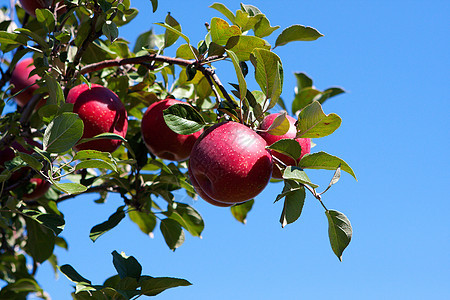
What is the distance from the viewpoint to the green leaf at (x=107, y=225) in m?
1.70

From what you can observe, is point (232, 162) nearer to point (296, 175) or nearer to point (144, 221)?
point (296, 175)

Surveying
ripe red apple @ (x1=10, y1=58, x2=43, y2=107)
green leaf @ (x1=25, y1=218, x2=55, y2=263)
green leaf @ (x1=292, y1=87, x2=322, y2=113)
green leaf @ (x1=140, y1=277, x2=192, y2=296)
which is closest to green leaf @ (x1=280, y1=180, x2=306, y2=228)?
green leaf @ (x1=140, y1=277, x2=192, y2=296)

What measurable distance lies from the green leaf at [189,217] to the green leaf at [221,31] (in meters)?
0.80

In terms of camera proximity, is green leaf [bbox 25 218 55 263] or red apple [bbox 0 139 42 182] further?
green leaf [bbox 25 218 55 263]

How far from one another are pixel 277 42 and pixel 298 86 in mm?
600

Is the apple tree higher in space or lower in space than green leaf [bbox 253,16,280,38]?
lower

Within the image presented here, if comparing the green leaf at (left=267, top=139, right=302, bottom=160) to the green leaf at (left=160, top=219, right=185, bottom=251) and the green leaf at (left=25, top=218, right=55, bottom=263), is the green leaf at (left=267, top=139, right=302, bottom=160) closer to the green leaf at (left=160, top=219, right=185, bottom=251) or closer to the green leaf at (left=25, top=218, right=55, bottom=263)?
the green leaf at (left=160, top=219, right=185, bottom=251)

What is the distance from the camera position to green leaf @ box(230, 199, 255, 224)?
2.40 m

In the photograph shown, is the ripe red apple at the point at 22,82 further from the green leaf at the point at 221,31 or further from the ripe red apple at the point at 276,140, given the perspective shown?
the ripe red apple at the point at 276,140

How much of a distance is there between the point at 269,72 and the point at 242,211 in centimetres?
118

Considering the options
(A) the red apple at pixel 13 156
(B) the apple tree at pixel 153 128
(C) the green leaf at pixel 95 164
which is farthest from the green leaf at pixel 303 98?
(A) the red apple at pixel 13 156

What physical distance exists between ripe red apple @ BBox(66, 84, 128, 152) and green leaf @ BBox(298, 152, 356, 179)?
2.20 feet

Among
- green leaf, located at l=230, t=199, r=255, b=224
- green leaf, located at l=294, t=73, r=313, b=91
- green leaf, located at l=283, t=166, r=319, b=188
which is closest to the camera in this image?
green leaf, located at l=283, t=166, r=319, b=188

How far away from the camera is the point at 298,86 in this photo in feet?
7.20
